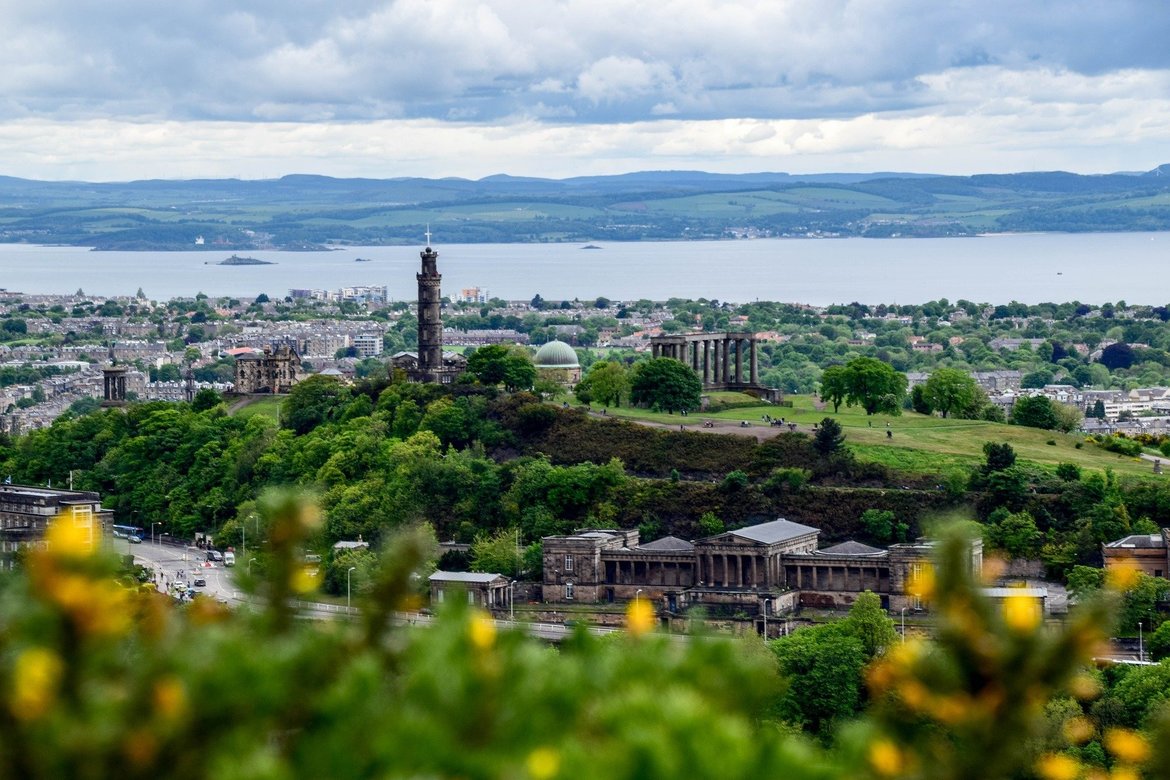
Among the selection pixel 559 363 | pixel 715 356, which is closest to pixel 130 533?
pixel 559 363

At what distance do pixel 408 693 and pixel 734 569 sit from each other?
56444 millimetres

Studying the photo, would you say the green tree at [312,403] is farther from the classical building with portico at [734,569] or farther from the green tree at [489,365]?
the classical building with portico at [734,569]

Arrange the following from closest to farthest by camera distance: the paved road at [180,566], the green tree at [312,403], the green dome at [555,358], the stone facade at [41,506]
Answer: the paved road at [180,566] < the stone facade at [41,506] < the green tree at [312,403] < the green dome at [555,358]

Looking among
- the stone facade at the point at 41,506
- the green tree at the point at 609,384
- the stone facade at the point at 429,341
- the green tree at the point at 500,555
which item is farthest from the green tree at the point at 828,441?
the stone facade at the point at 41,506

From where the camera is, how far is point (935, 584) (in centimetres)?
995

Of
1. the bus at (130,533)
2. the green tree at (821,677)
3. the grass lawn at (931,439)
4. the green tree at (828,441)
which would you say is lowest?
the bus at (130,533)

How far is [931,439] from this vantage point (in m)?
77.5

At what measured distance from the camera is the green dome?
104312 mm

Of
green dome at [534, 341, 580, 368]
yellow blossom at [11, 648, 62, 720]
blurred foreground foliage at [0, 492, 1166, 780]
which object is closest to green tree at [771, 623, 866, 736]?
blurred foreground foliage at [0, 492, 1166, 780]

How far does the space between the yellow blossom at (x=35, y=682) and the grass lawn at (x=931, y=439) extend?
208ft

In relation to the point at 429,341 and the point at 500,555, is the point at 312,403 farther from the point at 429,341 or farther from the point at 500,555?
the point at 500,555

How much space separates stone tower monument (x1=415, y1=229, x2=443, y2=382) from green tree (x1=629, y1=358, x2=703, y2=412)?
9.72m

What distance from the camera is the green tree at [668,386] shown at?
8675 centimetres

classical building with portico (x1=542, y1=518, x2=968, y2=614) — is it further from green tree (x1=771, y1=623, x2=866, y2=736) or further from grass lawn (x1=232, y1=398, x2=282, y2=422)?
grass lawn (x1=232, y1=398, x2=282, y2=422)
